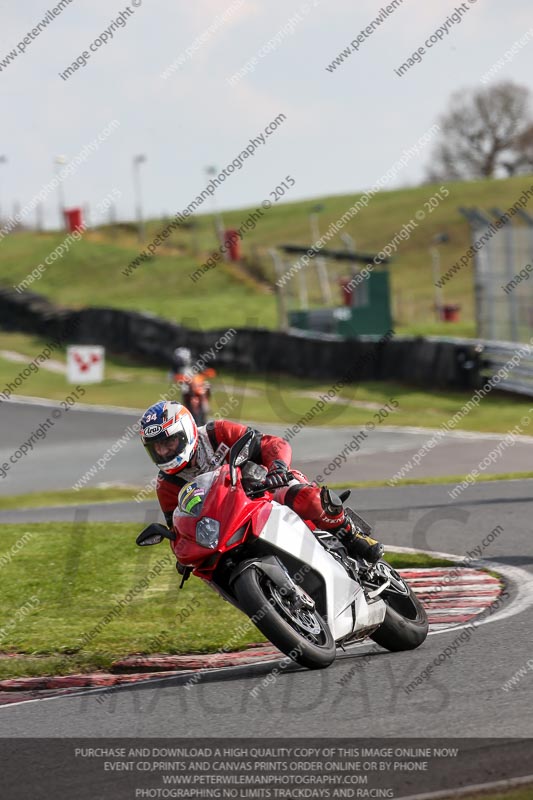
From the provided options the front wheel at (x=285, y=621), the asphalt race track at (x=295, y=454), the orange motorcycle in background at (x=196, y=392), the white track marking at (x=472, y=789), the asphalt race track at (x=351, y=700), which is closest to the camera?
the white track marking at (x=472, y=789)

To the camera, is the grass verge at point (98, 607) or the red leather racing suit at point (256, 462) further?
the grass verge at point (98, 607)

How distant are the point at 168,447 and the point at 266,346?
25.2 metres

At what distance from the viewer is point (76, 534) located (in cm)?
1148

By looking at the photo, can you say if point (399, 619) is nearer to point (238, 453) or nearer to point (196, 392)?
point (238, 453)

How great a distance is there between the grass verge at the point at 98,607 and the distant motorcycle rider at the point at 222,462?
106cm

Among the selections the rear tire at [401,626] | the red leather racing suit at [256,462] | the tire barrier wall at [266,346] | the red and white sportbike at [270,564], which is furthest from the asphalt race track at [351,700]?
the tire barrier wall at [266,346]

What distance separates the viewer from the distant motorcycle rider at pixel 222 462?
6.39 m

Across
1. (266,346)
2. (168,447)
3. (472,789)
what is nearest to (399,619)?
(168,447)

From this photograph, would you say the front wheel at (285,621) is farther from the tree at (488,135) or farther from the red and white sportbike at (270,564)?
the tree at (488,135)

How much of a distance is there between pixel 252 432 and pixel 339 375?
2298 centimetres

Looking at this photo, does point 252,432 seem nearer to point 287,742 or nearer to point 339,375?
point 287,742

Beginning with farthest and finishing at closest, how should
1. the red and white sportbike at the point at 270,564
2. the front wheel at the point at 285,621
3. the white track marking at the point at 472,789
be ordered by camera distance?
the red and white sportbike at the point at 270,564
the front wheel at the point at 285,621
the white track marking at the point at 472,789

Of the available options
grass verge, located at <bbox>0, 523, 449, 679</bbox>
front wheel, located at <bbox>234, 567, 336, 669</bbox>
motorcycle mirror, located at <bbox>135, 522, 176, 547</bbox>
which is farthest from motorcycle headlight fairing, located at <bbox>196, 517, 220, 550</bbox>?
grass verge, located at <bbox>0, 523, 449, 679</bbox>

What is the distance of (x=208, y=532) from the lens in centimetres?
598
